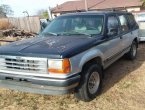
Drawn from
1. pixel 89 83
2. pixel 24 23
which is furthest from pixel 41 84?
pixel 24 23

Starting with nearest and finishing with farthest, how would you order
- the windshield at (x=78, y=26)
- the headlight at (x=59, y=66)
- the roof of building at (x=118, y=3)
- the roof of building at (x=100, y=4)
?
the headlight at (x=59, y=66)
the windshield at (x=78, y=26)
the roof of building at (x=118, y=3)
the roof of building at (x=100, y=4)

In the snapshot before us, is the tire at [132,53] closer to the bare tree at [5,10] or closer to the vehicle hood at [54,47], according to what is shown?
Answer: the vehicle hood at [54,47]

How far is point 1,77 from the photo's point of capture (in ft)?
15.4

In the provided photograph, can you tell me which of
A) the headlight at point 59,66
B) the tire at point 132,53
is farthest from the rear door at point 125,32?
the headlight at point 59,66

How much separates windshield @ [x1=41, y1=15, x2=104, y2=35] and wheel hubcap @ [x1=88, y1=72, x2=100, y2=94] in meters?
1.00

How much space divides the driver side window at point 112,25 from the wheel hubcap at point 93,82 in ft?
3.83

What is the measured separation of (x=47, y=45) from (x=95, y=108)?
153 centimetres

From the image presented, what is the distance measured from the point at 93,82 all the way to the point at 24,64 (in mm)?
1563

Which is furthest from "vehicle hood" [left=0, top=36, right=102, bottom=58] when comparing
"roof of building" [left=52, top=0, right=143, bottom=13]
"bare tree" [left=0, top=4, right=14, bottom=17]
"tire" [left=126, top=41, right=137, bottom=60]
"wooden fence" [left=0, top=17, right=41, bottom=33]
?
"bare tree" [left=0, top=4, right=14, bottom=17]

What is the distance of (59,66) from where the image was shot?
4.23 meters

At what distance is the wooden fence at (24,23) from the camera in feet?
72.2

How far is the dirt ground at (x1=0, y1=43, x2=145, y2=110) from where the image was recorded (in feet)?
15.9

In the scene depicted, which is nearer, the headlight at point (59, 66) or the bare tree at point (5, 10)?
the headlight at point (59, 66)

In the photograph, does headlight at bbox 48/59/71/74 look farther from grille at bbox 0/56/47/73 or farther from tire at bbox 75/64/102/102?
tire at bbox 75/64/102/102
